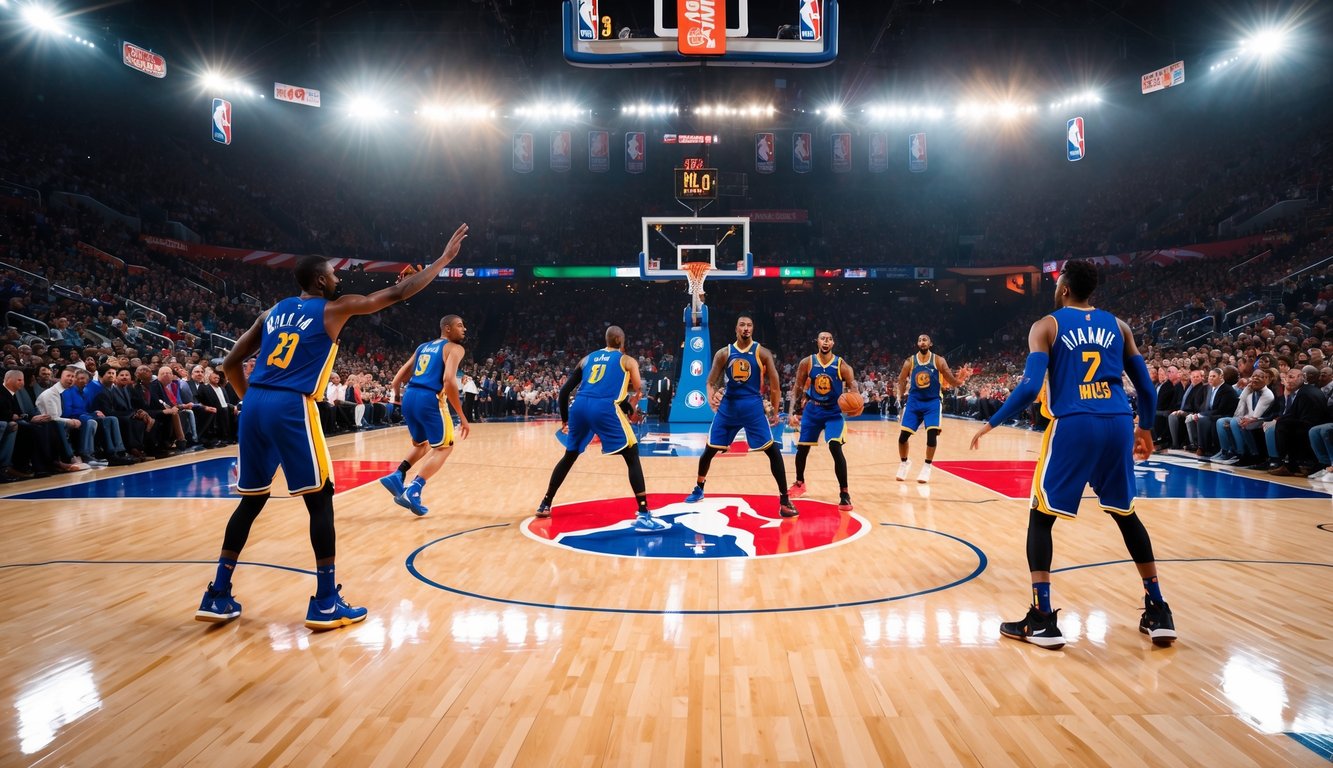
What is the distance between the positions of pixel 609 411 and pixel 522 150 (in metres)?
23.6

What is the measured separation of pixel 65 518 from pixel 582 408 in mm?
5151

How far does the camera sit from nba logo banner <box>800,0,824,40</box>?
1194cm

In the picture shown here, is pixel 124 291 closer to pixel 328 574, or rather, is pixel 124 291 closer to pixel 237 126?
pixel 237 126

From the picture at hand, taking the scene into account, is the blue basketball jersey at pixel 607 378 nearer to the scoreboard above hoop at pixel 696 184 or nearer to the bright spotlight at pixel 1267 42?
the scoreboard above hoop at pixel 696 184

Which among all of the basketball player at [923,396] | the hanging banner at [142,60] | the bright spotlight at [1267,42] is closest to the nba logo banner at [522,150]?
the hanging banner at [142,60]

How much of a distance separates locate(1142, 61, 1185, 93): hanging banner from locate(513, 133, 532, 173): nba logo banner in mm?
22412

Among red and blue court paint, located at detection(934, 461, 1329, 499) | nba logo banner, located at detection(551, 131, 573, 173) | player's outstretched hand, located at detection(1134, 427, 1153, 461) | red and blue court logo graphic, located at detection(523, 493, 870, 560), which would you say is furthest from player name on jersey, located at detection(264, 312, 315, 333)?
nba logo banner, located at detection(551, 131, 573, 173)

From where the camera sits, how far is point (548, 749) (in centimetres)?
269

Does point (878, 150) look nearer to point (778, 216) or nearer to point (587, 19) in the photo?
point (778, 216)

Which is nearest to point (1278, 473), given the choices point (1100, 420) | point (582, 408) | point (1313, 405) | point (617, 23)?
point (1313, 405)

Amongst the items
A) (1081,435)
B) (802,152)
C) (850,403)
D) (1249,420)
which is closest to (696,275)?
(850,403)

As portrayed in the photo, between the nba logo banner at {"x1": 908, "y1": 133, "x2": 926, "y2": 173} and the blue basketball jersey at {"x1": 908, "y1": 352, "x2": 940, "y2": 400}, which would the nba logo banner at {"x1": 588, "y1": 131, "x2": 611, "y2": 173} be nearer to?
the nba logo banner at {"x1": 908, "y1": 133, "x2": 926, "y2": 173}

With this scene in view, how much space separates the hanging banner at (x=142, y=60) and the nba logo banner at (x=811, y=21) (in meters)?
21.8

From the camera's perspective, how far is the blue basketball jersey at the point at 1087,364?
3799mm
